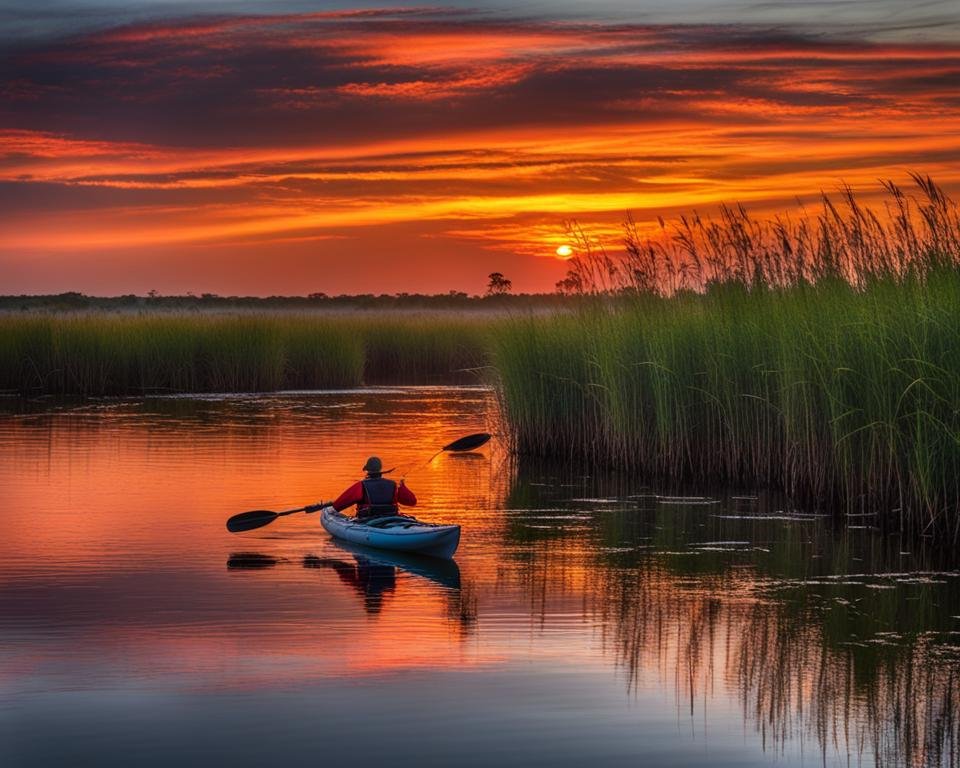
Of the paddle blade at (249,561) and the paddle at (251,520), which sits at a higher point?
the paddle at (251,520)

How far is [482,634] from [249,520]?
4.71 meters

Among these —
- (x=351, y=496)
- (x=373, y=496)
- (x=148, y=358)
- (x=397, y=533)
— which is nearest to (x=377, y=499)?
(x=373, y=496)

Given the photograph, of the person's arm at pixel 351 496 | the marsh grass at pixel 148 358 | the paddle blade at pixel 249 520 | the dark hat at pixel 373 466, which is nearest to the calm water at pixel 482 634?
the paddle blade at pixel 249 520

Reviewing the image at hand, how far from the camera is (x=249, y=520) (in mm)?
13430

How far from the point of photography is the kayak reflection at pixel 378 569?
10906 millimetres

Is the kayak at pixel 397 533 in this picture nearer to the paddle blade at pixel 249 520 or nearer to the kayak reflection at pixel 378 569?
the kayak reflection at pixel 378 569

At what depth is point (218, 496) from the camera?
16094 mm

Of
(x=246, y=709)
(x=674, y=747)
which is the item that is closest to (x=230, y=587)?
(x=246, y=709)

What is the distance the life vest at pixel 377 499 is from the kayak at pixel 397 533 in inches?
5.4

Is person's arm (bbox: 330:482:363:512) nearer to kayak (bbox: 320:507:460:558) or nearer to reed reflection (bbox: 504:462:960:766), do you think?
kayak (bbox: 320:507:460:558)

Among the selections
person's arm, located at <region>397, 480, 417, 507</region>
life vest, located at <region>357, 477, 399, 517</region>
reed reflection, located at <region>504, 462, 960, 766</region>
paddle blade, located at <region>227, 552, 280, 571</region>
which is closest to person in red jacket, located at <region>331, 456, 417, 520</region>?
life vest, located at <region>357, 477, 399, 517</region>

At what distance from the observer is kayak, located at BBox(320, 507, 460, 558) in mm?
11973

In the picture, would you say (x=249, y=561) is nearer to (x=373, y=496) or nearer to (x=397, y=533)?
(x=397, y=533)

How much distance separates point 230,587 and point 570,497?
6.00 metres
